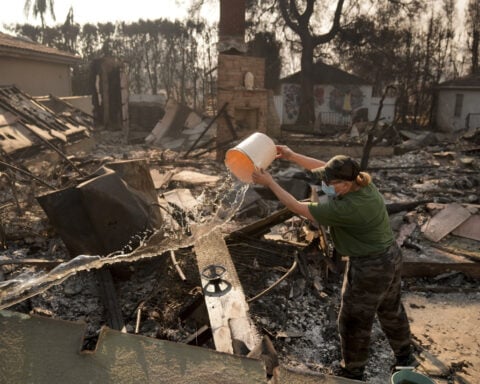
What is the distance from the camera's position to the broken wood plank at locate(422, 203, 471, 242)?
6.07 meters

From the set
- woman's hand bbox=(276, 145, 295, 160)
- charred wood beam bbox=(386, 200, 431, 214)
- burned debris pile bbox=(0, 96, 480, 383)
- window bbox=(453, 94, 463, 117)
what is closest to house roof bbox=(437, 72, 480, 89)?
window bbox=(453, 94, 463, 117)

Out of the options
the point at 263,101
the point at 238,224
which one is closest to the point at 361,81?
the point at 263,101

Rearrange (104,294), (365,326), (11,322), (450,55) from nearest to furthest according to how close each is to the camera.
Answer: (11,322), (365,326), (104,294), (450,55)

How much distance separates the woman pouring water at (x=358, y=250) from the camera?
9.53ft

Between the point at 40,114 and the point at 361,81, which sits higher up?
the point at 361,81

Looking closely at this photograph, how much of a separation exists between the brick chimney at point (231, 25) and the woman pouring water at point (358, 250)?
447 inches

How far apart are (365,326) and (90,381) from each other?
7.99 ft

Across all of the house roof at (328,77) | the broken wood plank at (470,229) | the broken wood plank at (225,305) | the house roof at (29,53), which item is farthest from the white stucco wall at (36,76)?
the broken wood plank at (470,229)

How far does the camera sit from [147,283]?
456cm

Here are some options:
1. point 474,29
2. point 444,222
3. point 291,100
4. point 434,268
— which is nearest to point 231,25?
point 444,222

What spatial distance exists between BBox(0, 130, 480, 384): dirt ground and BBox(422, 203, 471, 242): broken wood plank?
2.40 feet

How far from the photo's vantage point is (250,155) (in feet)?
10.1

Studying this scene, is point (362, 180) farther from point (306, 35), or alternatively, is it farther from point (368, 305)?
point (306, 35)

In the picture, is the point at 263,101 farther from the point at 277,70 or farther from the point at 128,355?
the point at 277,70
